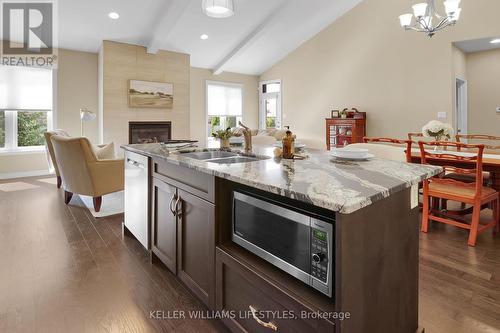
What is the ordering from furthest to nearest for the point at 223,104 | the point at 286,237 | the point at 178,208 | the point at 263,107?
1. the point at 263,107
2. the point at 223,104
3. the point at 178,208
4. the point at 286,237

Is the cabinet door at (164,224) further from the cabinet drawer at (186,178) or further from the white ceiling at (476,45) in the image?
the white ceiling at (476,45)

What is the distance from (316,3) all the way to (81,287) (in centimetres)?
630

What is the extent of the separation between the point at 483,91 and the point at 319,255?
22.2 feet

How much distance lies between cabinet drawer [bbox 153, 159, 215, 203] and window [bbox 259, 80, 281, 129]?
691cm

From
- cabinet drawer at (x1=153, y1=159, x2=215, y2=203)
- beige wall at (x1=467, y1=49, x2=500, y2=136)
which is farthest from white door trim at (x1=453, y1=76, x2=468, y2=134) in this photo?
cabinet drawer at (x1=153, y1=159, x2=215, y2=203)

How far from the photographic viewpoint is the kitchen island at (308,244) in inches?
41.1

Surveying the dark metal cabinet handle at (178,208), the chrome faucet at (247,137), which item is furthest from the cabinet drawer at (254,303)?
the chrome faucet at (247,137)

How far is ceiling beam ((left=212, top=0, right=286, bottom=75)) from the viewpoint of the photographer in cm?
596

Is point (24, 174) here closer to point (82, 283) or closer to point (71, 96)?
point (71, 96)

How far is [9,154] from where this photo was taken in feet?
19.7

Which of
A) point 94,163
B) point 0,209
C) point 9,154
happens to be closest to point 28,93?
point 9,154

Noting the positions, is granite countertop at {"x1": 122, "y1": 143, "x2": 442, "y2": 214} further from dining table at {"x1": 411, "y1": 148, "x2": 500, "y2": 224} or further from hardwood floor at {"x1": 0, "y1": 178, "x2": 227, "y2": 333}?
dining table at {"x1": 411, "y1": 148, "x2": 500, "y2": 224}

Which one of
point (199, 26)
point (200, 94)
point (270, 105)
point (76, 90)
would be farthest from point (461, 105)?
point (76, 90)

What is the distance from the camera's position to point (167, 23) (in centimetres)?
554
